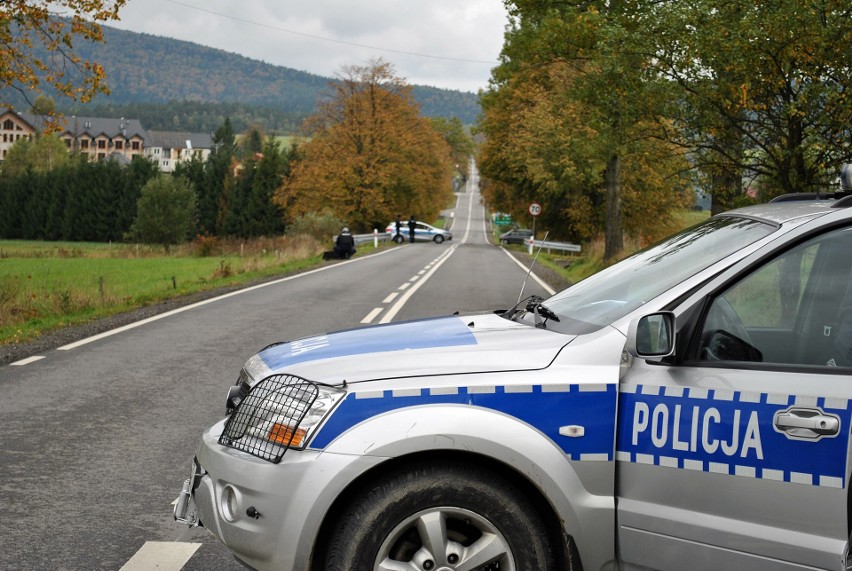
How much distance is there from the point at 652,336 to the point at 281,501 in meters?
1.38

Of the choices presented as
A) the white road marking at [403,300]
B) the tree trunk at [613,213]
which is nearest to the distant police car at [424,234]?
the tree trunk at [613,213]

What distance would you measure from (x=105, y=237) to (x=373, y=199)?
4526 cm

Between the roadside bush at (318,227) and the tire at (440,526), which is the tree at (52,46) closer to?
the tire at (440,526)

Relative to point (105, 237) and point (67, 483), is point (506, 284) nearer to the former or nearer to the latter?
point (67, 483)

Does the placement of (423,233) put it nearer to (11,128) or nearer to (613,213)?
(613,213)

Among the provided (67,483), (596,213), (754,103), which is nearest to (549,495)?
(67,483)

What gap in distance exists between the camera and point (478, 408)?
10.8ft

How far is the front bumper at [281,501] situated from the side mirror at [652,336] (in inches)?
37.2

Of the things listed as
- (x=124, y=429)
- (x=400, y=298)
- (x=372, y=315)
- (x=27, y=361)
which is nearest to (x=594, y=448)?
(x=124, y=429)

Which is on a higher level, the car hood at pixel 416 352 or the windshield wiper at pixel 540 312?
the windshield wiper at pixel 540 312

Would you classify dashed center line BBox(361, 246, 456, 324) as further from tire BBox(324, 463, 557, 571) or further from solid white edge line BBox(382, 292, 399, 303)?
tire BBox(324, 463, 557, 571)

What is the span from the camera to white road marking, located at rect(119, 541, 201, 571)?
4305 millimetres

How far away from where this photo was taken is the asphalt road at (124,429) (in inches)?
181

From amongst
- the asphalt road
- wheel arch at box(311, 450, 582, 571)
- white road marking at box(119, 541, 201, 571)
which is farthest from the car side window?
white road marking at box(119, 541, 201, 571)
